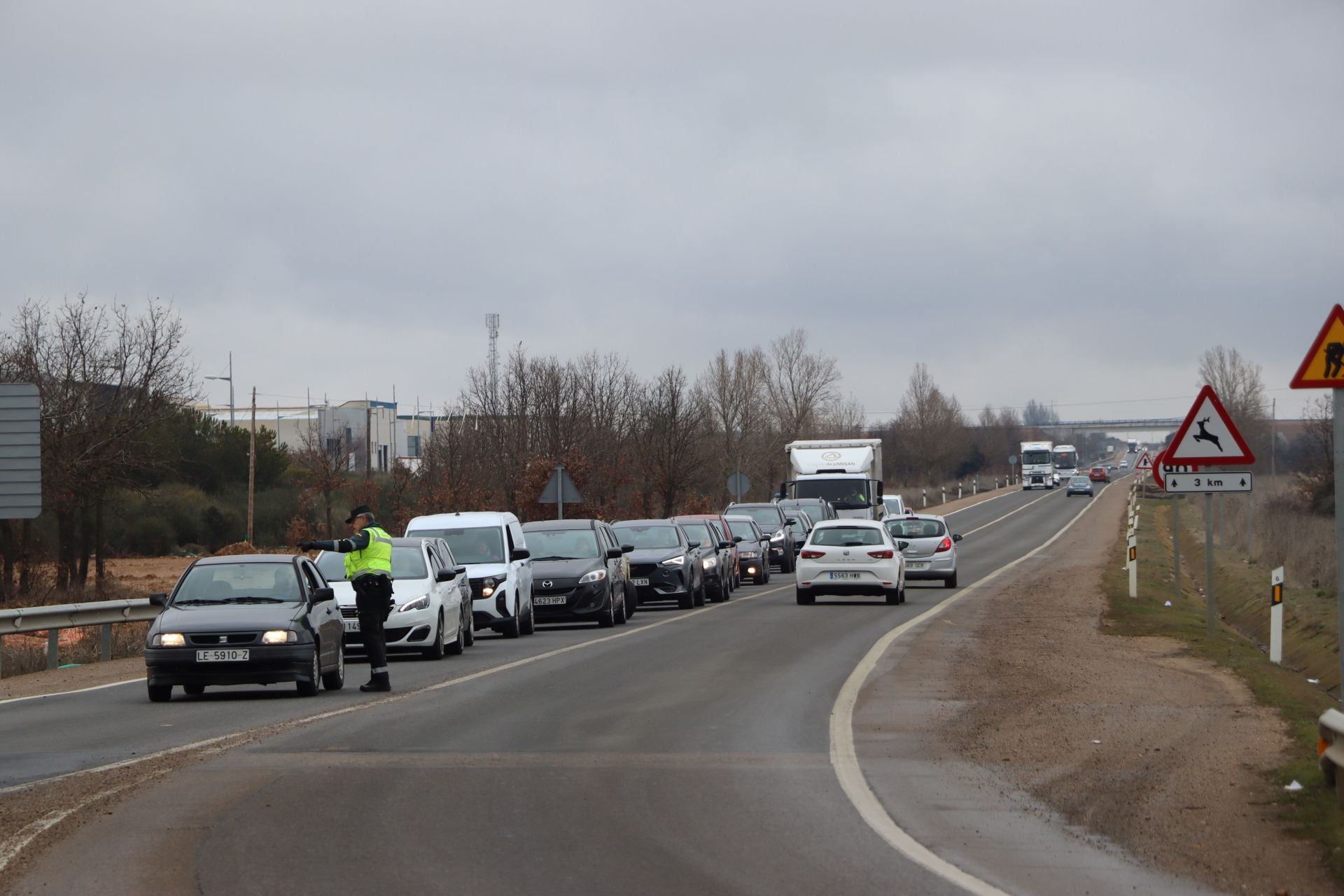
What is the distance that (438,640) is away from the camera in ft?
66.0

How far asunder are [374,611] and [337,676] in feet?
2.86

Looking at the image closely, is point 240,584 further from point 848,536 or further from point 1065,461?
point 1065,461

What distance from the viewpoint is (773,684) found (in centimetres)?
1603

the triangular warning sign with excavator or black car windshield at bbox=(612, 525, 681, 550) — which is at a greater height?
the triangular warning sign with excavator

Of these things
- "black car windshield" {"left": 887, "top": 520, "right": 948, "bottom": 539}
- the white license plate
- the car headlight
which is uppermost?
"black car windshield" {"left": 887, "top": 520, "right": 948, "bottom": 539}

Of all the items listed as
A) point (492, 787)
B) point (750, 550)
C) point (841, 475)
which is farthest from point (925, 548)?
point (492, 787)

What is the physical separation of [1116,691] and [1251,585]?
24.1m

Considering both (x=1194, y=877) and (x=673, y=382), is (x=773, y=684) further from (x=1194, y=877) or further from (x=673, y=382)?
(x=673, y=382)

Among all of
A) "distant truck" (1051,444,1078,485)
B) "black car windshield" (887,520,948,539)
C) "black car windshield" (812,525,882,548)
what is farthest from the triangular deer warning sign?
"distant truck" (1051,444,1078,485)

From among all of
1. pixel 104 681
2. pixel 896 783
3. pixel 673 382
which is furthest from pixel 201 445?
pixel 896 783

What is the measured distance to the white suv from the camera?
2411 cm

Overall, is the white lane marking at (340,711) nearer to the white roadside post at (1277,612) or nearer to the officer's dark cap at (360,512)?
the officer's dark cap at (360,512)

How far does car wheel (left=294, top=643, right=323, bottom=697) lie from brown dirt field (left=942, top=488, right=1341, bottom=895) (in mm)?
6014

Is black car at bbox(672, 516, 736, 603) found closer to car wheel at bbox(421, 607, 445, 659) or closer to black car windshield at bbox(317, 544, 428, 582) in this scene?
black car windshield at bbox(317, 544, 428, 582)
